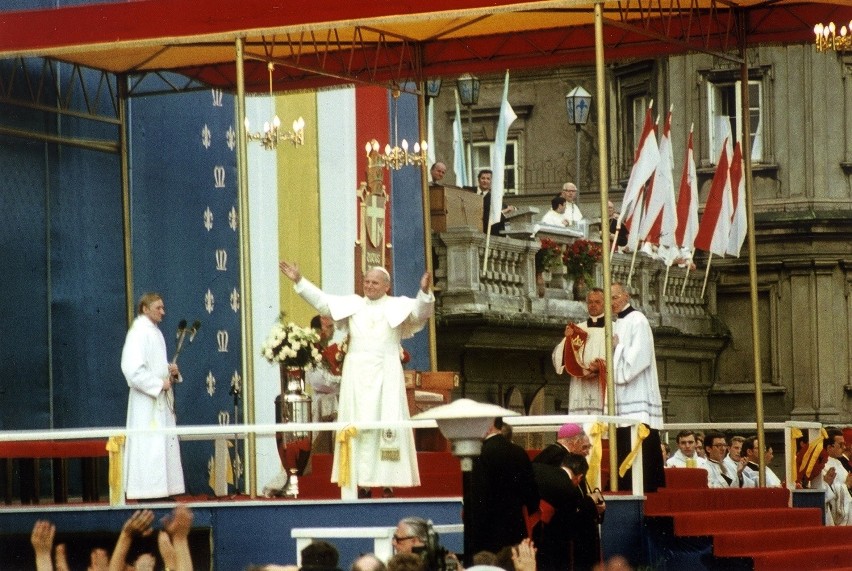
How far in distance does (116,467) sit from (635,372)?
15.4 ft

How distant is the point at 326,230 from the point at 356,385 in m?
8.41

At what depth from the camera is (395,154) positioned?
26.0 m

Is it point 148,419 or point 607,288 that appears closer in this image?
point 607,288

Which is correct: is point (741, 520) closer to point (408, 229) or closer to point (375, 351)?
point (375, 351)

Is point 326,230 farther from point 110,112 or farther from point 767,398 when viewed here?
point 767,398

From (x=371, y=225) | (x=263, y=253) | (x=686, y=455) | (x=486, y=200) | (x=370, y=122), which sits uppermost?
(x=370, y=122)

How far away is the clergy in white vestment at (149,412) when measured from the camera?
20031mm

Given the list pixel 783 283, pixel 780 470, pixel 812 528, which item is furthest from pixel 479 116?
pixel 812 528

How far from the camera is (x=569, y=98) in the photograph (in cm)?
4053

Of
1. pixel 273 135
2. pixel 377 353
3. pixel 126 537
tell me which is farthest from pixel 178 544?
pixel 273 135

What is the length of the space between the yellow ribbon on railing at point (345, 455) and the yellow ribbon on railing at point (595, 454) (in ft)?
6.37

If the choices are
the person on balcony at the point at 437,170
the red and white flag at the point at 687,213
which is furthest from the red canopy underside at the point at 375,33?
the person on balcony at the point at 437,170

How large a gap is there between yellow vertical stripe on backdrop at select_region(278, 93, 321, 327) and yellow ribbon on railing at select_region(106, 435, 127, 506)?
7.72 metres

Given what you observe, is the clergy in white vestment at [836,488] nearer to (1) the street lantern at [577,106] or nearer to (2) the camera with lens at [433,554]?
(2) the camera with lens at [433,554]
